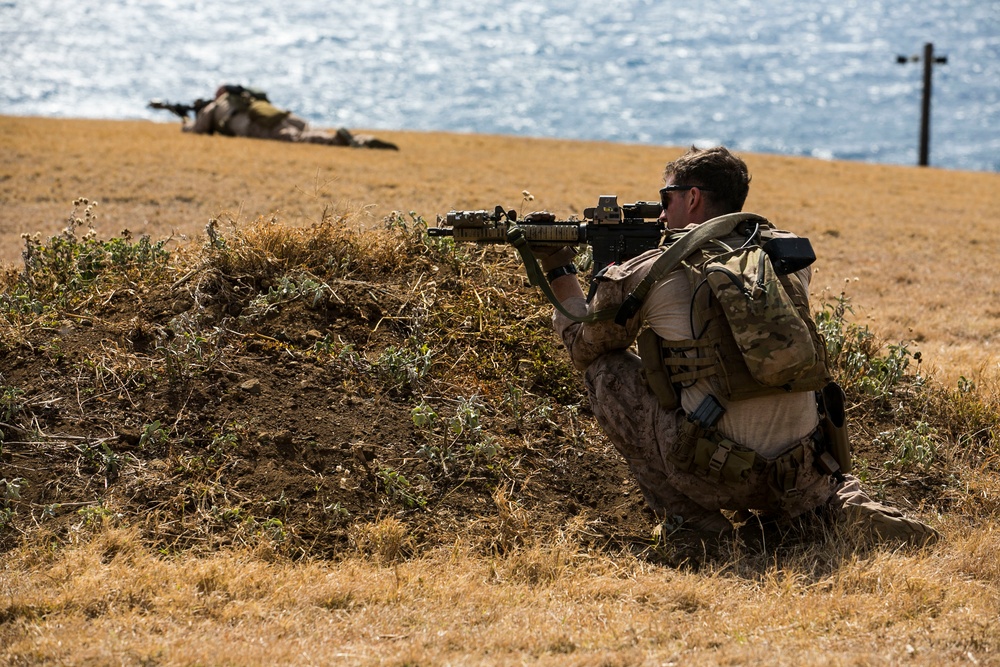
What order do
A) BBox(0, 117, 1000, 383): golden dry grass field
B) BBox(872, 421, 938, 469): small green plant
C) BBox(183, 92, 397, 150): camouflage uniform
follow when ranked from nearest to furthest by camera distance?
BBox(872, 421, 938, 469): small green plant < BBox(0, 117, 1000, 383): golden dry grass field < BBox(183, 92, 397, 150): camouflage uniform

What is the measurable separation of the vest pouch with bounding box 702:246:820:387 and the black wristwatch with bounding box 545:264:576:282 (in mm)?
766

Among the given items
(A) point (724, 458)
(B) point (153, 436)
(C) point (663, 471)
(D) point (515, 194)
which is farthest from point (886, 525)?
(D) point (515, 194)

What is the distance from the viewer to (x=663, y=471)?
4172 millimetres

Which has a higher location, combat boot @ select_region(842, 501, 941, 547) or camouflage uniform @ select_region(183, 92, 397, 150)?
camouflage uniform @ select_region(183, 92, 397, 150)

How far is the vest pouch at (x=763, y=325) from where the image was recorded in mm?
3604

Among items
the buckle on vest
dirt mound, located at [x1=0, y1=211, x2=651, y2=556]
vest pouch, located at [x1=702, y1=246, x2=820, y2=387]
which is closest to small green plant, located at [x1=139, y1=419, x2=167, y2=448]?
dirt mound, located at [x1=0, y1=211, x2=651, y2=556]

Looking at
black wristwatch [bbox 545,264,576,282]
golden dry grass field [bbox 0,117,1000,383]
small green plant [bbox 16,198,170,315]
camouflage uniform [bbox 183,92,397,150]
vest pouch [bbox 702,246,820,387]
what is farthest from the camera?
camouflage uniform [bbox 183,92,397,150]

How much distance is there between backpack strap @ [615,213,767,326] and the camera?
378 centimetres

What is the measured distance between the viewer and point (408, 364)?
4.94m

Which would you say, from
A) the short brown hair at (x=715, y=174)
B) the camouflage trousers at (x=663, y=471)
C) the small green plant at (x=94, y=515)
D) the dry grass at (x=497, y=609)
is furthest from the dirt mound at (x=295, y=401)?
the short brown hair at (x=715, y=174)

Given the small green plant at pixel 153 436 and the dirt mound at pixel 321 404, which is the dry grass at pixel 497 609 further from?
the small green plant at pixel 153 436

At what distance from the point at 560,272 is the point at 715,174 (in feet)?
2.52

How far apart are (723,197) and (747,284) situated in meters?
0.48

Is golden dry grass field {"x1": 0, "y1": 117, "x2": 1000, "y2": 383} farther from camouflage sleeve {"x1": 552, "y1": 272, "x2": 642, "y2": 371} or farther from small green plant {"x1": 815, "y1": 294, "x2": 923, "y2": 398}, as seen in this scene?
camouflage sleeve {"x1": 552, "y1": 272, "x2": 642, "y2": 371}
